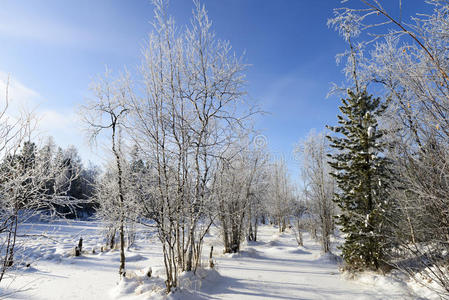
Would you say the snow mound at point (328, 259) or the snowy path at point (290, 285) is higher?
the snowy path at point (290, 285)

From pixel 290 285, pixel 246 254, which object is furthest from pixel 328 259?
pixel 290 285

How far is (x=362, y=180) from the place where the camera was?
26.7 feet

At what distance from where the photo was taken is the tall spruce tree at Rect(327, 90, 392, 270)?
7617 mm

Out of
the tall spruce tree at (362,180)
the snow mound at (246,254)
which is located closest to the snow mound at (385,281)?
the tall spruce tree at (362,180)

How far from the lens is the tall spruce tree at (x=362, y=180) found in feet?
25.0

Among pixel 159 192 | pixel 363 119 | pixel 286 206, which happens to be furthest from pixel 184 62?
pixel 286 206

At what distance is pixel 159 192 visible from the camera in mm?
5762

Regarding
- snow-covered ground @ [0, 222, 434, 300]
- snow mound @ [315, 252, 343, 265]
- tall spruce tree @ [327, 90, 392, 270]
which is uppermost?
tall spruce tree @ [327, 90, 392, 270]

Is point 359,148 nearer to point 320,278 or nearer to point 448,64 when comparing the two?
point 320,278

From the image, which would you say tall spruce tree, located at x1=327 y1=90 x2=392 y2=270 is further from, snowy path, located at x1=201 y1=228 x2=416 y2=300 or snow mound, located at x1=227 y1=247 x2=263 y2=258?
snow mound, located at x1=227 y1=247 x2=263 y2=258

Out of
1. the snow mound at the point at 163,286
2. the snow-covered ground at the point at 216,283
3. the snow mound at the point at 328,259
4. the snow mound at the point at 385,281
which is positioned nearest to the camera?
the snow mound at the point at 163,286

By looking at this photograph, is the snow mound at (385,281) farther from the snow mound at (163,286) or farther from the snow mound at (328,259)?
the snow mound at (163,286)

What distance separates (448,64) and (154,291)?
22.2ft

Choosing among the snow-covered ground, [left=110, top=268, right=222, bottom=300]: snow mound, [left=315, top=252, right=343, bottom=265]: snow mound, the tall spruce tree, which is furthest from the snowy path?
[left=315, top=252, right=343, bottom=265]: snow mound
